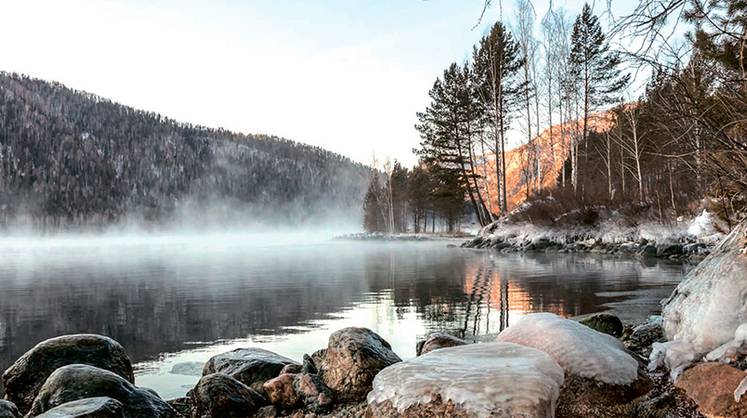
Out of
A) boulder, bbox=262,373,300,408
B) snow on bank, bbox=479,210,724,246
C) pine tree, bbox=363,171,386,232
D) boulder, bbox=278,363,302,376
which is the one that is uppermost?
pine tree, bbox=363,171,386,232

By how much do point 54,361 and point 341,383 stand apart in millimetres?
2871

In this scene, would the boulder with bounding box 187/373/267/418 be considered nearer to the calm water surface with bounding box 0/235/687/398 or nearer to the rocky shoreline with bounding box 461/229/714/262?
the calm water surface with bounding box 0/235/687/398

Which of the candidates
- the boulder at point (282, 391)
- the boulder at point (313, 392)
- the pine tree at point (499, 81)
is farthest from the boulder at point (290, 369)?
the pine tree at point (499, 81)

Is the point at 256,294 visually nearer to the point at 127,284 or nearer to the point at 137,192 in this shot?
the point at 127,284

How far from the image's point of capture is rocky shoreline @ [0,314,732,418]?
3320mm

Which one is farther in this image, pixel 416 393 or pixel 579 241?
pixel 579 241

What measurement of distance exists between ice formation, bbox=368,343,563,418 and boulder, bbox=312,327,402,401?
0.99m

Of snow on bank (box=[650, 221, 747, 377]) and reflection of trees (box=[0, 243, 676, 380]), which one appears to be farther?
reflection of trees (box=[0, 243, 676, 380])

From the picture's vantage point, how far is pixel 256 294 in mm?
12133

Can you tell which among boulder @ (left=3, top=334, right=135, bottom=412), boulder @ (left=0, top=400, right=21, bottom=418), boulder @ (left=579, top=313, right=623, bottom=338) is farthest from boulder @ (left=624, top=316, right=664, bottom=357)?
boulder @ (left=0, top=400, right=21, bottom=418)

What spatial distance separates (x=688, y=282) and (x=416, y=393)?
3.07 m

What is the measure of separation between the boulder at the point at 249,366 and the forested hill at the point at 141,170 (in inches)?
4662

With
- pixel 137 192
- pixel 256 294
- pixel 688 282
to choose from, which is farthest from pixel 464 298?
pixel 137 192

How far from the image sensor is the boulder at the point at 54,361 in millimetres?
5074
